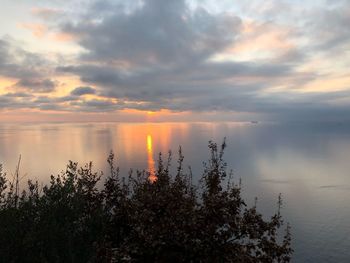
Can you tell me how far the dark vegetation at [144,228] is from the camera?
1306 centimetres

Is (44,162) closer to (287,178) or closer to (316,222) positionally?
(287,178)

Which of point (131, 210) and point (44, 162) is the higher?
point (131, 210)

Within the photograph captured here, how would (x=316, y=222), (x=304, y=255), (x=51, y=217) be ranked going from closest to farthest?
(x=51, y=217) < (x=304, y=255) < (x=316, y=222)

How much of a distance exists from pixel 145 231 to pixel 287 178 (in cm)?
14982

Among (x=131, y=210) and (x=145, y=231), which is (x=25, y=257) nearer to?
(x=131, y=210)

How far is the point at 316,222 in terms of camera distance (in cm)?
9369

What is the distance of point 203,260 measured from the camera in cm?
1294

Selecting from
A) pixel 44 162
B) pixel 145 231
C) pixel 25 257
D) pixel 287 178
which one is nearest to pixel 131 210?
pixel 145 231

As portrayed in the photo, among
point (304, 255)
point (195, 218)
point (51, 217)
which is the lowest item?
point (304, 255)

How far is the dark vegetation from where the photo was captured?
514 inches

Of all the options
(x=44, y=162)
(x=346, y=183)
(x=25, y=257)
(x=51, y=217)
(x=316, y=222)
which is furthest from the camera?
(x=44, y=162)

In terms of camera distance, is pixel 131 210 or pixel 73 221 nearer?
pixel 131 210

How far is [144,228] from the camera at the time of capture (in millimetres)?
13562

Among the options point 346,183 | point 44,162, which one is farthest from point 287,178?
point 44,162
